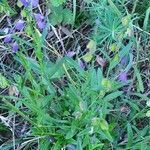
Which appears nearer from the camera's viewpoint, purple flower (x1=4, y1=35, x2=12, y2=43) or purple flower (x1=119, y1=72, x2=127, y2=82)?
purple flower (x1=119, y1=72, x2=127, y2=82)

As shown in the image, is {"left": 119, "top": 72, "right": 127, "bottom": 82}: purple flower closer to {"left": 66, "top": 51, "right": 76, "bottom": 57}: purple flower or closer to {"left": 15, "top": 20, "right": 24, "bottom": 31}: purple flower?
{"left": 66, "top": 51, "right": 76, "bottom": 57}: purple flower

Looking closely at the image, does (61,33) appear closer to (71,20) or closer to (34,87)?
(71,20)

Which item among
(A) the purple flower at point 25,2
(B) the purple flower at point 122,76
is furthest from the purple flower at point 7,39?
(B) the purple flower at point 122,76

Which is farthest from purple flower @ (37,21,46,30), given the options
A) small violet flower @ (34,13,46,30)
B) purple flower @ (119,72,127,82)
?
purple flower @ (119,72,127,82)

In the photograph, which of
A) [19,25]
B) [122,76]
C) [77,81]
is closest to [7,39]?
[19,25]

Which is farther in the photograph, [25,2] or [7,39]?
[7,39]

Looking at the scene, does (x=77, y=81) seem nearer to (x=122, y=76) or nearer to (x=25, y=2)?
(x=122, y=76)

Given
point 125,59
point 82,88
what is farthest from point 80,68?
point 125,59

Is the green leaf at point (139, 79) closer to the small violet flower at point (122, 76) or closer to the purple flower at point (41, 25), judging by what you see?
the small violet flower at point (122, 76)
